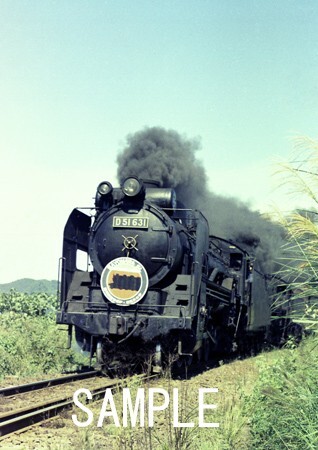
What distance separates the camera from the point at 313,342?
166 inches

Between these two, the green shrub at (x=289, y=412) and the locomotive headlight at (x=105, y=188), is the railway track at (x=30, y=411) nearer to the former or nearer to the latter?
the green shrub at (x=289, y=412)

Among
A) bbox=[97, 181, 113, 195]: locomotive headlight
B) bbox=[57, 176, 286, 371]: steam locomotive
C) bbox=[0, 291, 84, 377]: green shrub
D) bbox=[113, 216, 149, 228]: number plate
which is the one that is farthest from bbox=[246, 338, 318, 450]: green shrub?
bbox=[0, 291, 84, 377]: green shrub

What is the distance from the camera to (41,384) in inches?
348

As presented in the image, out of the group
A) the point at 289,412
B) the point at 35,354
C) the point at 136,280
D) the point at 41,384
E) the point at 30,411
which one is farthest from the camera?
the point at 35,354

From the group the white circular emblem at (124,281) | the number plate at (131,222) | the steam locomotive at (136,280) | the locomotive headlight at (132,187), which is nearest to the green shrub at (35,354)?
the steam locomotive at (136,280)

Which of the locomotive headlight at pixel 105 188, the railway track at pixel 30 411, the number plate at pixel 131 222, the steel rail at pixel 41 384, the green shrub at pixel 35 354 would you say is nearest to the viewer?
the railway track at pixel 30 411

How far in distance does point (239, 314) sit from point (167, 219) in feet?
14.7

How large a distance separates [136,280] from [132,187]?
1548mm

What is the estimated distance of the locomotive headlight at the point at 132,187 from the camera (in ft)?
33.7

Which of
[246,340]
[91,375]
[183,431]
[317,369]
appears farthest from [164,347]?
[246,340]

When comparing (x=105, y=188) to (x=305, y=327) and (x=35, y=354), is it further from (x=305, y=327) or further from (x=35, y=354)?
(x=305, y=327)

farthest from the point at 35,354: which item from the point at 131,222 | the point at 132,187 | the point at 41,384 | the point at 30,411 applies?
the point at 30,411

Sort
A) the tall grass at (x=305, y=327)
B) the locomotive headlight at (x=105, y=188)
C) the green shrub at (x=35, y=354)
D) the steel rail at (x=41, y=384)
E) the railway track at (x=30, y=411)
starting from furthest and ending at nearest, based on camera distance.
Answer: the green shrub at (x=35, y=354)
the locomotive headlight at (x=105, y=188)
the steel rail at (x=41, y=384)
the railway track at (x=30, y=411)
the tall grass at (x=305, y=327)

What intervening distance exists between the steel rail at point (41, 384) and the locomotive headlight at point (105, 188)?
3.06m
